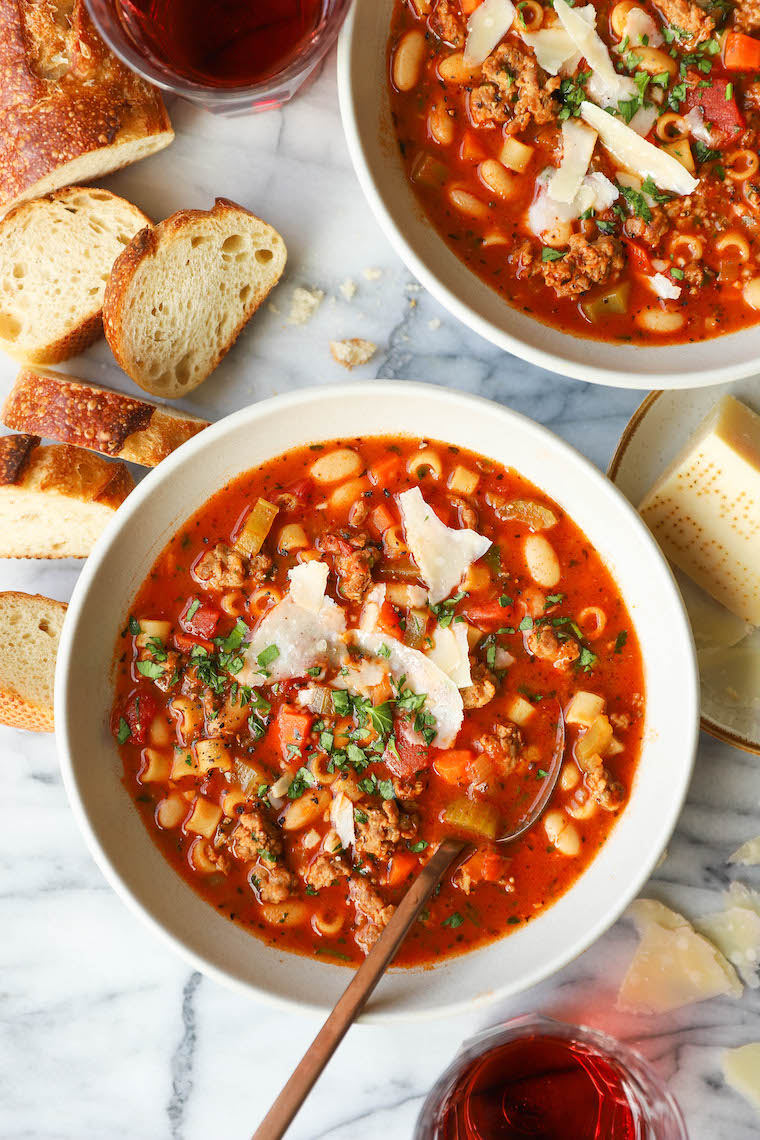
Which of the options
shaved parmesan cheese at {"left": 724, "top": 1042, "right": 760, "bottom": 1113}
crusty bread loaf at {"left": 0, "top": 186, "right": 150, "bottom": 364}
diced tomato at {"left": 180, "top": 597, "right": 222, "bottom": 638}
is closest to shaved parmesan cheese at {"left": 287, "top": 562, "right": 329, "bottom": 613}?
diced tomato at {"left": 180, "top": 597, "right": 222, "bottom": 638}

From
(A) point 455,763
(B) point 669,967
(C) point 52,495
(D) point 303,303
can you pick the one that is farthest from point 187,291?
(B) point 669,967

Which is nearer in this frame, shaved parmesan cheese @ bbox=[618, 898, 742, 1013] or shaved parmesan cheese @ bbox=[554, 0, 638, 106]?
shaved parmesan cheese @ bbox=[554, 0, 638, 106]

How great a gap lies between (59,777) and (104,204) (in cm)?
204

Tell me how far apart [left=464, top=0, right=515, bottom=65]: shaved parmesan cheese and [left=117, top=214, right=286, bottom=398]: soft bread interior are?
2.87 ft

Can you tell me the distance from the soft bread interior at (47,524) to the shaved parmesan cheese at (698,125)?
221 centimetres

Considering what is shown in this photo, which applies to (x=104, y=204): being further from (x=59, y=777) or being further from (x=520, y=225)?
(x=59, y=777)

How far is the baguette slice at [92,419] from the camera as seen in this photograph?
330cm

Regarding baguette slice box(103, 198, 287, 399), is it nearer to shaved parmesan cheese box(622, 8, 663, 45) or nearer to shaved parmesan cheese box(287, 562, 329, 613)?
shaved parmesan cheese box(287, 562, 329, 613)

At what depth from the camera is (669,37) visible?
2.88 m

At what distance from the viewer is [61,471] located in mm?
3375

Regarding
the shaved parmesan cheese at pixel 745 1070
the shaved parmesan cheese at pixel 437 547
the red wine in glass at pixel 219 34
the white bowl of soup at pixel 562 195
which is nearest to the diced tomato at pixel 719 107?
the white bowl of soup at pixel 562 195

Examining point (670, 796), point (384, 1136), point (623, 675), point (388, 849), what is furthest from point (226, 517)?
point (384, 1136)

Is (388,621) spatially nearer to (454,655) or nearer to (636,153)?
(454,655)

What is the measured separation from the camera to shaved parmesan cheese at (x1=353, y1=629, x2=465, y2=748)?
299 cm
